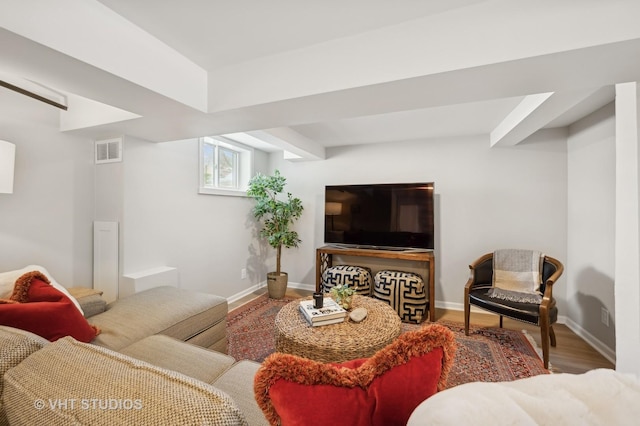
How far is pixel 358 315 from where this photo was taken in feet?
6.22

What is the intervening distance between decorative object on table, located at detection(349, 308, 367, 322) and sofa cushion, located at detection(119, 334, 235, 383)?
82cm

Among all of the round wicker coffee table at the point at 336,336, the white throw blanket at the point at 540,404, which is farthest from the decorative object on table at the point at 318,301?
the white throw blanket at the point at 540,404

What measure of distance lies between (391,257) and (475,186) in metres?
1.38

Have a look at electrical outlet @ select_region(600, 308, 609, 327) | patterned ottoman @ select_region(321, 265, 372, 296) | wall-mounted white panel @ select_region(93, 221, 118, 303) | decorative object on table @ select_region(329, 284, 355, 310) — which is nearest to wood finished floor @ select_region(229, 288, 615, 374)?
electrical outlet @ select_region(600, 308, 609, 327)

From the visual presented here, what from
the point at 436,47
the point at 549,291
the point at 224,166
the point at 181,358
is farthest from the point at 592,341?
the point at 224,166

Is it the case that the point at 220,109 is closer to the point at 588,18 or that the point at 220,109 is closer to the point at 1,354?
the point at 1,354

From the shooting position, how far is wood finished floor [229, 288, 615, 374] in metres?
2.17

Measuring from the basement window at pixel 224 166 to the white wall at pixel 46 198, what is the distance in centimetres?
108

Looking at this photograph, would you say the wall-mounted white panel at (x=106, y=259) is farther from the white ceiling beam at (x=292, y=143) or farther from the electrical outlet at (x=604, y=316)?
the electrical outlet at (x=604, y=316)

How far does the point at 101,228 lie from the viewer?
2.47m

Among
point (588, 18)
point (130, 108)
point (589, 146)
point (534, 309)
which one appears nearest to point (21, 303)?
point (130, 108)

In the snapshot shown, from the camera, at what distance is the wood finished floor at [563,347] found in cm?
217

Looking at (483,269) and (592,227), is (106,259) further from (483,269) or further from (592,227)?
(592,227)

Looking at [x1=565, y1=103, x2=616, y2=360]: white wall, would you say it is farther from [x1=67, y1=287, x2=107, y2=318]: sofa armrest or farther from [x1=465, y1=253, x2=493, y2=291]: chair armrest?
[x1=67, y1=287, x2=107, y2=318]: sofa armrest
